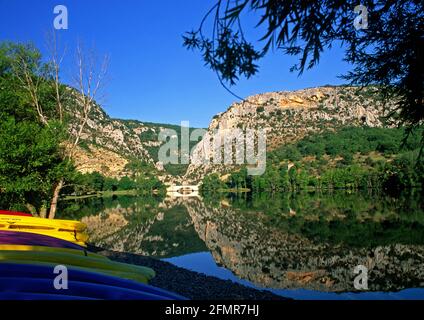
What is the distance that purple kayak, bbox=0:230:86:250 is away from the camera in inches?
269

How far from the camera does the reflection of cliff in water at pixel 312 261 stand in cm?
1375

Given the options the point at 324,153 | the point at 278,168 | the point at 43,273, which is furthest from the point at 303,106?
the point at 43,273

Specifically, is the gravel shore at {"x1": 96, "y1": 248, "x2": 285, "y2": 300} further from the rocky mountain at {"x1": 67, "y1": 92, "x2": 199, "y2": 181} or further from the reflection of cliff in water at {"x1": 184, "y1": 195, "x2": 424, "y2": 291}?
the rocky mountain at {"x1": 67, "y1": 92, "x2": 199, "y2": 181}

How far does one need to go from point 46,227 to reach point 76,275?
270 inches

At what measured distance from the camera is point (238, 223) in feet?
111

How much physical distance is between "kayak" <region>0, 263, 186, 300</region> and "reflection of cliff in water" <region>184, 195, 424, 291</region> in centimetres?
962

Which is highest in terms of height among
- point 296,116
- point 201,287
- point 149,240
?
point 296,116

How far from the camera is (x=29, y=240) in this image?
7.11 meters

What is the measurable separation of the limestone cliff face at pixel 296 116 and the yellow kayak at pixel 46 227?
12849cm

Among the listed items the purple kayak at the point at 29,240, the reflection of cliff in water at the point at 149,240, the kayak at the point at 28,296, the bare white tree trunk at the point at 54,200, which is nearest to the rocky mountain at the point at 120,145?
the reflection of cliff in water at the point at 149,240

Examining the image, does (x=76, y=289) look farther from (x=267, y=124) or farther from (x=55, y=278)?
(x=267, y=124)

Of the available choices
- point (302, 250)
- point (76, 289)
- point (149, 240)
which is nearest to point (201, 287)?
point (76, 289)

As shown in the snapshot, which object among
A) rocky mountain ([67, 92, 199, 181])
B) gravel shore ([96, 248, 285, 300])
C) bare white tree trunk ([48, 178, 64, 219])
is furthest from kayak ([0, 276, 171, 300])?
rocky mountain ([67, 92, 199, 181])
